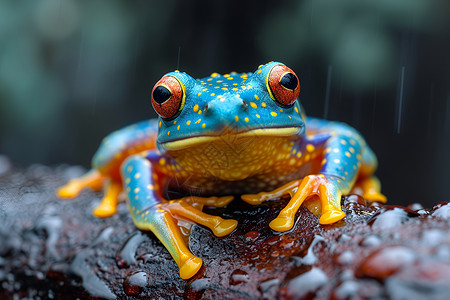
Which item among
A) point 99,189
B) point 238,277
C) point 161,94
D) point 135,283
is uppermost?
point 161,94

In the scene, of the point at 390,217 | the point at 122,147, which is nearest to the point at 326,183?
the point at 390,217

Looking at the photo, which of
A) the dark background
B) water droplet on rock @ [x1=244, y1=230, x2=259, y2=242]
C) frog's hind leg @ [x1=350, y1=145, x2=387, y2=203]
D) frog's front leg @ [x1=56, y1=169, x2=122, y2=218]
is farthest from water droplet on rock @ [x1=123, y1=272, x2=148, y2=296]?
the dark background

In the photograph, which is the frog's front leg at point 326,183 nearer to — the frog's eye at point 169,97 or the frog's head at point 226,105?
the frog's head at point 226,105

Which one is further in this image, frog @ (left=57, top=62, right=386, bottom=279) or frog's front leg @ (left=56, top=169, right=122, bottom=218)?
frog's front leg @ (left=56, top=169, right=122, bottom=218)

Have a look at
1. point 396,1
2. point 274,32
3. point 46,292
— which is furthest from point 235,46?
point 46,292

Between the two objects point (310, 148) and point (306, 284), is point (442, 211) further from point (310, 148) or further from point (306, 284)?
point (310, 148)

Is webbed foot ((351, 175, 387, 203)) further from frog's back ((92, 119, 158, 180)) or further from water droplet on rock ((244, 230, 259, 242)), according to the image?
frog's back ((92, 119, 158, 180))

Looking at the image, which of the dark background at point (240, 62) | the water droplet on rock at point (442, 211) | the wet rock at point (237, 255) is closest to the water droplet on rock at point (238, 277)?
the wet rock at point (237, 255)
